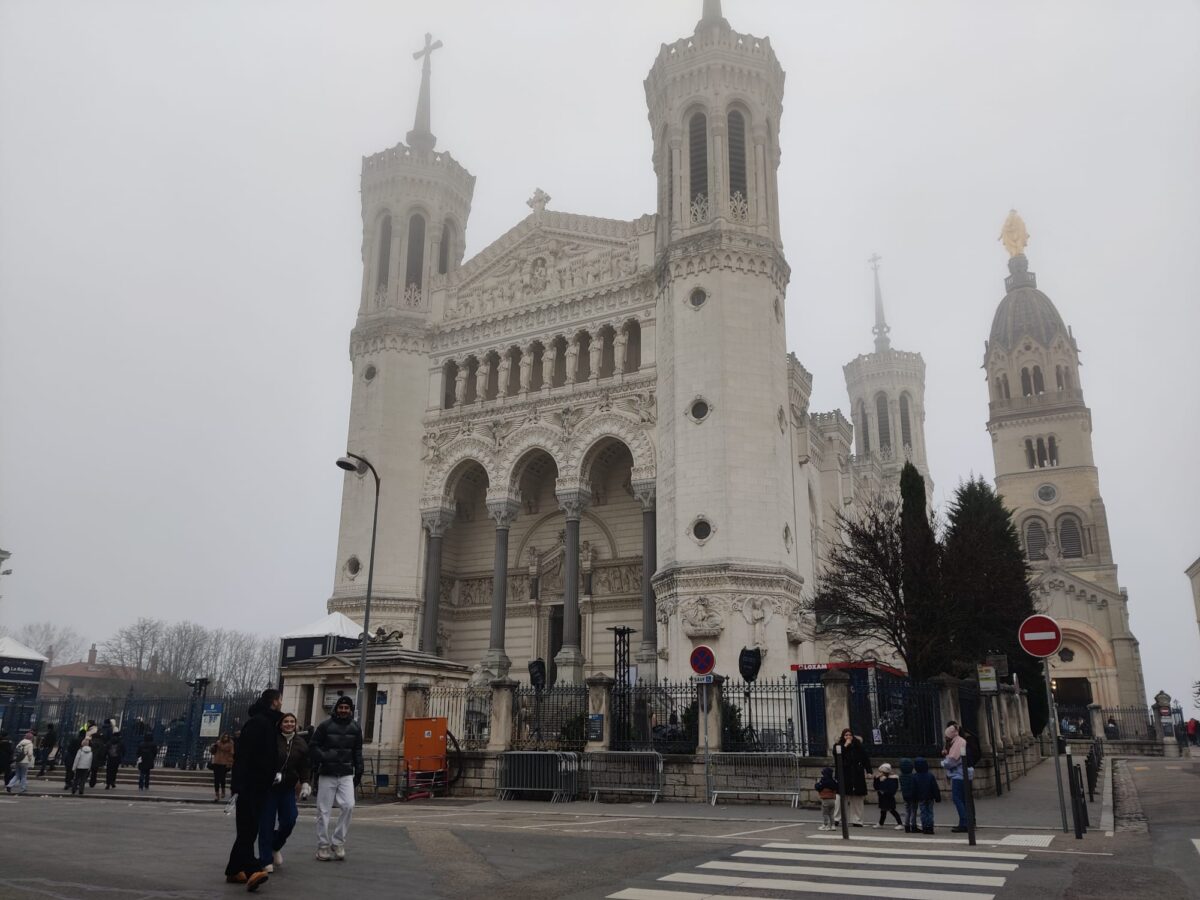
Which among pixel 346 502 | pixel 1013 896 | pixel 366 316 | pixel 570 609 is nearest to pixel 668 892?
pixel 1013 896

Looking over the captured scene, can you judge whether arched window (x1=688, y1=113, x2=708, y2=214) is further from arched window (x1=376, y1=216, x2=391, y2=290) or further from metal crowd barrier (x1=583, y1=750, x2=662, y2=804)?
metal crowd barrier (x1=583, y1=750, x2=662, y2=804)

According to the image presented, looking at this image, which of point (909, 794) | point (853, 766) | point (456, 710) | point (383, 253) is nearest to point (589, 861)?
point (853, 766)

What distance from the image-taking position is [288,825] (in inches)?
416

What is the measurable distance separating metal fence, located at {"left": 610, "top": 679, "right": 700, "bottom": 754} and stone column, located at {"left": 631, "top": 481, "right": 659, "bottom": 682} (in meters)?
7.69

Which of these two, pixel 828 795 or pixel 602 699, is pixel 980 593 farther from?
pixel 828 795

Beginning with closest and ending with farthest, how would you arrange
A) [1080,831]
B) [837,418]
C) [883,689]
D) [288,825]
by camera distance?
1. [288,825]
2. [1080,831]
3. [883,689]
4. [837,418]

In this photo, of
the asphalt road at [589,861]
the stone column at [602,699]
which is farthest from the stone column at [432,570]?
the asphalt road at [589,861]

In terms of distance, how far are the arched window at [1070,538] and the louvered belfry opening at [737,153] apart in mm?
49655

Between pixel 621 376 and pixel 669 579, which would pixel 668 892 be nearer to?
pixel 669 579

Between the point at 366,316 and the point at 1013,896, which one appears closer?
the point at 1013,896

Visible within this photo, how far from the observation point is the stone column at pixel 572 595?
110 feet

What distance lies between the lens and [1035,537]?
73438mm

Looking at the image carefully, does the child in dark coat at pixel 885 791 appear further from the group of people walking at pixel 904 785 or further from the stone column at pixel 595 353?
the stone column at pixel 595 353

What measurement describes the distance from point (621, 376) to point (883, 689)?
703 inches
